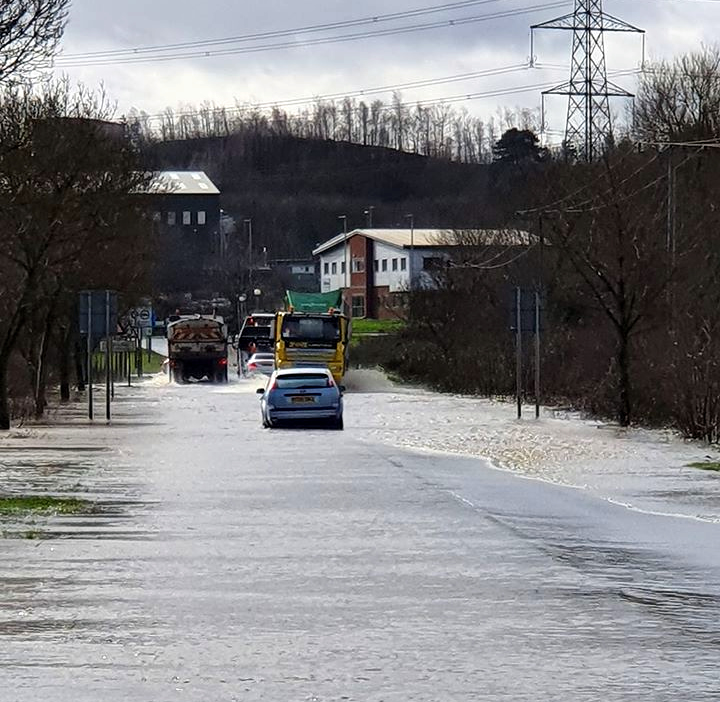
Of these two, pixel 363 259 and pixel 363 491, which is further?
pixel 363 259

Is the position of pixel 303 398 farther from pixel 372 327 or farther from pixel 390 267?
pixel 390 267

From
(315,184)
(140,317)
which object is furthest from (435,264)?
(315,184)

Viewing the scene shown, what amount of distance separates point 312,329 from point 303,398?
2845 centimetres

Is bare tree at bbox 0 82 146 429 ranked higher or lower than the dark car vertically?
higher

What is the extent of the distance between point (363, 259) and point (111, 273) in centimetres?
7890

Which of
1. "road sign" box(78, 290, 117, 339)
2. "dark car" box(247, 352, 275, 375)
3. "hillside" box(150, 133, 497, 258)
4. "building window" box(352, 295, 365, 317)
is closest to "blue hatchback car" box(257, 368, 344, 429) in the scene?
"road sign" box(78, 290, 117, 339)

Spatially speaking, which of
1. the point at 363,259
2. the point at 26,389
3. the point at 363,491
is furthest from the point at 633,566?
the point at 363,259

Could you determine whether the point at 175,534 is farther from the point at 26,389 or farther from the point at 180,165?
the point at 180,165

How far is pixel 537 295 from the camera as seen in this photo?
40469mm

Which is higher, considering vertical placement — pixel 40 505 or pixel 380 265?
pixel 380 265

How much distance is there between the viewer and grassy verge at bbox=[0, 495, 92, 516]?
1873cm

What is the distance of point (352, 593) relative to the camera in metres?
12.5

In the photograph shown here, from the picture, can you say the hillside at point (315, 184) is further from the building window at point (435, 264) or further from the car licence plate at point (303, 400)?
the car licence plate at point (303, 400)

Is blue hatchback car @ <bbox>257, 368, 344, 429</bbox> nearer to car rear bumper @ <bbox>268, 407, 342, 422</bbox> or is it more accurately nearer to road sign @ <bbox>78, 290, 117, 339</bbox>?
car rear bumper @ <bbox>268, 407, 342, 422</bbox>
